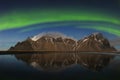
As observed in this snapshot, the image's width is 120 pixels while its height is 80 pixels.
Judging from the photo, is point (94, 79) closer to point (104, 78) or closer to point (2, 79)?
point (104, 78)

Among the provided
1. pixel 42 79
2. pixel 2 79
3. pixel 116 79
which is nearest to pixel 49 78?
pixel 42 79

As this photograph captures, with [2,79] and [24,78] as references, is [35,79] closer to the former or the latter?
[24,78]

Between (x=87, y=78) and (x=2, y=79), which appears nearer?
(x=2, y=79)

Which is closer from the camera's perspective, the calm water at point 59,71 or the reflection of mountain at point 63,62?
the calm water at point 59,71

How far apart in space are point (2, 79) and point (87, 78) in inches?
339

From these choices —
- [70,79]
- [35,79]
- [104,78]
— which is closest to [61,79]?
[70,79]

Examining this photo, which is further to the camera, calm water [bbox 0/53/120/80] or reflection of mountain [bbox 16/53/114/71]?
reflection of mountain [bbox 16/53/114/71]

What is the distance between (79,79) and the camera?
82.9 feet

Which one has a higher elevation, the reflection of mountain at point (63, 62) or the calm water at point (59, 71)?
the calm water at point (59, 71)

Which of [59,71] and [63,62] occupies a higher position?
[59,71]

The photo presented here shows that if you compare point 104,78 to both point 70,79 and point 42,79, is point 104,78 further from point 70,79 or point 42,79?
point 42,79

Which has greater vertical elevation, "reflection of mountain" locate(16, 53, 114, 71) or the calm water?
the calm water

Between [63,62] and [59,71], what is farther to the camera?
[63,62]

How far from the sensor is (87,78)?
2630 centimetres
